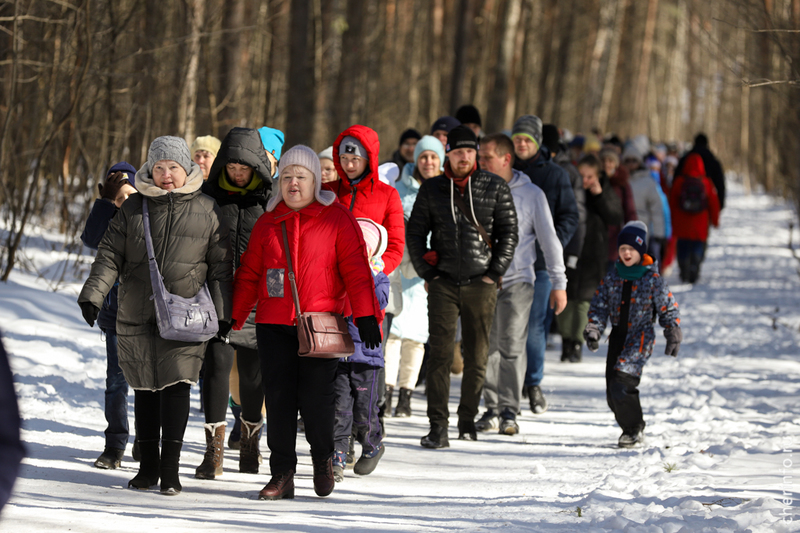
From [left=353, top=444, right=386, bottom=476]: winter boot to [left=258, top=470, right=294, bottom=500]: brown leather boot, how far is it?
0.73 metres

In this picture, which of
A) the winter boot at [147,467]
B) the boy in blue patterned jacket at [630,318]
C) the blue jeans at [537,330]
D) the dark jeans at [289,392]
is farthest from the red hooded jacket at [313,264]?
the blue jeans at [537,330]

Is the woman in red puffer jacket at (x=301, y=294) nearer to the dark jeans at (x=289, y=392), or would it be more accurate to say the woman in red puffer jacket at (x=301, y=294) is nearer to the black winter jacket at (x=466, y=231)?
the dark jeans at (x=289, y=392)

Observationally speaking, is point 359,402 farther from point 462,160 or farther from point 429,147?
point 429,147

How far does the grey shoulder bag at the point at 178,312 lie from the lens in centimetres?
475

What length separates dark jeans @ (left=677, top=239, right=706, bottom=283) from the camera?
15289 mm

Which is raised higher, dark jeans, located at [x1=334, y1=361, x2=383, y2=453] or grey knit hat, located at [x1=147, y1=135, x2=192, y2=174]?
grey knit hat, located at [x1=147, y1=135, x2=192, y2=174]

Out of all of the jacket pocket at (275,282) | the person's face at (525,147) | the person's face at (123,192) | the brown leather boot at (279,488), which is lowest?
the brown leather boot at (279,488)

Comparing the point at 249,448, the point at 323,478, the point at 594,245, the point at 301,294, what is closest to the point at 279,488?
the point at 323,478

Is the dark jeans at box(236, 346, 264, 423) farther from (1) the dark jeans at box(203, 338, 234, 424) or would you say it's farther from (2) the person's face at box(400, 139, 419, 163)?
(2) the person's face at box(400, 139, 419, 163)

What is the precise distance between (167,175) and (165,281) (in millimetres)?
550

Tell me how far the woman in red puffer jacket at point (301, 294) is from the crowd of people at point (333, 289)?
0.01 meters

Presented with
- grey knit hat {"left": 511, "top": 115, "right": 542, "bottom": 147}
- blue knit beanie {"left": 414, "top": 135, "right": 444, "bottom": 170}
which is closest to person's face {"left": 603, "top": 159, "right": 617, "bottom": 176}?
grey knit hat {"left": 511, "top": 115, "right": 542, "bottom": 147}

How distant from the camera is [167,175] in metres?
4.92

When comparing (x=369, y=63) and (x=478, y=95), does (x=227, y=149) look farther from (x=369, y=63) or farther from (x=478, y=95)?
(x=478, y=95)
